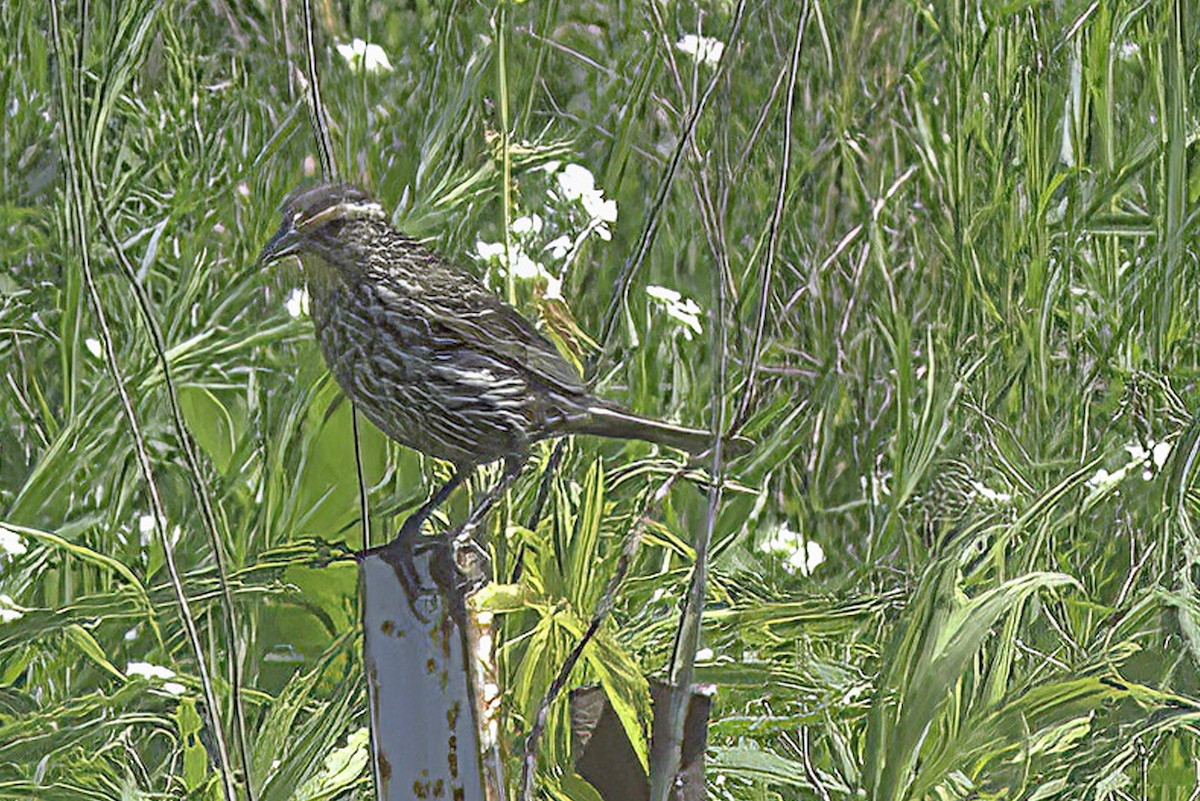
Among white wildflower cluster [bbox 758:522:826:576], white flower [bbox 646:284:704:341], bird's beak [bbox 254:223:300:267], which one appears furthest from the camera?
white wildflower cluster [bbox 758:522:826:576]

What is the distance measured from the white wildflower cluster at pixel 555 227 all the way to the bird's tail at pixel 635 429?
0.20 metres

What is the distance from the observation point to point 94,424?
87 cm

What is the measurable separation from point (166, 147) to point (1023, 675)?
65 centimetres

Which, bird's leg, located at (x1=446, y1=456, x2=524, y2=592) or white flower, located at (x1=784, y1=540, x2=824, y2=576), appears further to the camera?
white flower, located at (x1=784, y1=540, x2=824, y2=576)

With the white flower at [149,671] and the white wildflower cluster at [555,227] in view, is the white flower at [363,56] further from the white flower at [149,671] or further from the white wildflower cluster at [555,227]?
the white flower at [149,671]

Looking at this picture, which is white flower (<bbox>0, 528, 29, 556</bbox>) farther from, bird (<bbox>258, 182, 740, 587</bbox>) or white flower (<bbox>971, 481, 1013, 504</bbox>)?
white flower (<bbox>971, 481, 1013, 504</bbox>)

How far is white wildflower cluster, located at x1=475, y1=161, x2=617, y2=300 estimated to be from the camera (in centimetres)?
69

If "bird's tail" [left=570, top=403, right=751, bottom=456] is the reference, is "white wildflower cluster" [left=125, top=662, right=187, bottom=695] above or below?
below

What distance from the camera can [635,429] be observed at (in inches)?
17.9

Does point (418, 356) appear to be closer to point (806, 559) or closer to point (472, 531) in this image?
point (472, 531)

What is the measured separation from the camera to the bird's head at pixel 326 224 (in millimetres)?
450

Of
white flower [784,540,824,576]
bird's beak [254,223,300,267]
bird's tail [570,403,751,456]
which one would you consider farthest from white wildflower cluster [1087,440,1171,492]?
bird's beak [254,223,300,267]

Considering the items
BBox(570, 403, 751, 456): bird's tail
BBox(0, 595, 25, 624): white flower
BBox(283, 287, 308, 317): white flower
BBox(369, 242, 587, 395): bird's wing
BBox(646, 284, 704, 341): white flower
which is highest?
BBox(369, 242, 587, 395): bird's wing

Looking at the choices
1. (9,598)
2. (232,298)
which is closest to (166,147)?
(232,298)
